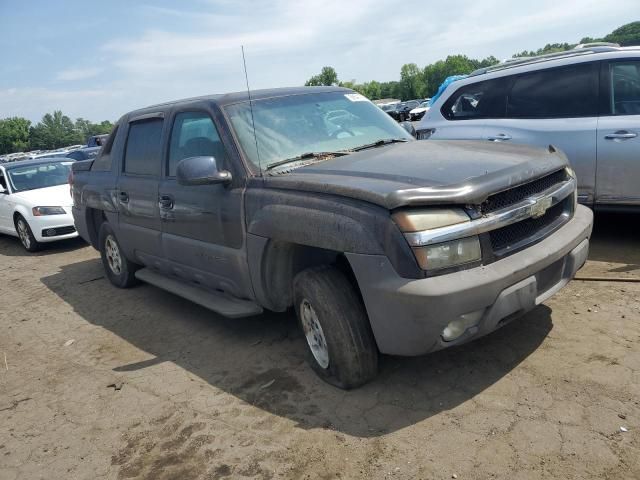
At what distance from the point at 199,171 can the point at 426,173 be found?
1477 millimetres

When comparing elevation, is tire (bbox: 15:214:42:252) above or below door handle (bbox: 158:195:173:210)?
→ below

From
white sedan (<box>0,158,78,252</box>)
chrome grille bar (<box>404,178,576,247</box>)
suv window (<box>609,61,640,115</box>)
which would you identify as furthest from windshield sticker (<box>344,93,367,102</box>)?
white sedan (<box>0,158,78,252</box>)

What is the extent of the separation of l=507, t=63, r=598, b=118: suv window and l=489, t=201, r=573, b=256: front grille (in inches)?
94.7

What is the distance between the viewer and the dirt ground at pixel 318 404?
2631 millimetres

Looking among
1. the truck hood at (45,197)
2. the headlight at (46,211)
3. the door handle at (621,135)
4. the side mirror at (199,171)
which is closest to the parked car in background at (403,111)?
the truck hood at (45,197)

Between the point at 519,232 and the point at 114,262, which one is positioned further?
the point at 114,262

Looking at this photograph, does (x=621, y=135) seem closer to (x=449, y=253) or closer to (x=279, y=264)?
(x=449, y=253)

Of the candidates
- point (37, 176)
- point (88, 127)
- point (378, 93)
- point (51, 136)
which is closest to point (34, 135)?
point (51, 136)

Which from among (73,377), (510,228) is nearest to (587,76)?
(510,228)

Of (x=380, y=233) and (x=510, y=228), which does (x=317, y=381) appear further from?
(x=510, y=228)

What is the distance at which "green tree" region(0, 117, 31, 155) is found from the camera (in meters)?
106

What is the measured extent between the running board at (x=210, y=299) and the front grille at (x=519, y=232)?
1675 mm

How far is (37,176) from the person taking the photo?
977cm

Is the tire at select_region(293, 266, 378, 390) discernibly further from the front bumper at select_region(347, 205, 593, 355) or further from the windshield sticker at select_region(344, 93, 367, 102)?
the windshield sticker at select_region(344, 93, 367, 102)
